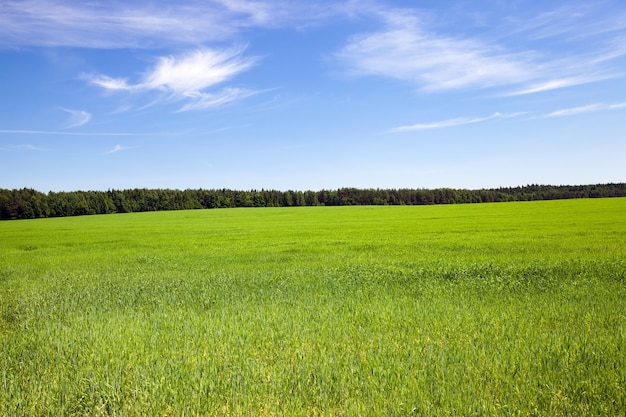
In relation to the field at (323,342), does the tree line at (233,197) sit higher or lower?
higher

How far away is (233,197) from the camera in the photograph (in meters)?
127

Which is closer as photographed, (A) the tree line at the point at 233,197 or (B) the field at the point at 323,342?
(B) the field at the point at 323,342

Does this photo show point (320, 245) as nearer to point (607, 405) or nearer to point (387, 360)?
point (387, 360)

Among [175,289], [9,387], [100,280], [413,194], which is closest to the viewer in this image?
[9,387]

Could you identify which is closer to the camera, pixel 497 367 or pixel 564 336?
pixel 497 367

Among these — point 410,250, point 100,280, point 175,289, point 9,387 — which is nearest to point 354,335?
point 9,387

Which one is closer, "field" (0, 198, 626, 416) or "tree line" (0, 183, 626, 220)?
"field" (0, 198, 626, 416)

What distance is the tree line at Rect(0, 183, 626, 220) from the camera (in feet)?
324

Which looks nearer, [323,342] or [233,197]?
[323,342]

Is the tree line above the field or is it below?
above

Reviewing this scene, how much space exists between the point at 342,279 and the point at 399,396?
27.0 ft

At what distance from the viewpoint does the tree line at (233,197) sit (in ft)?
324

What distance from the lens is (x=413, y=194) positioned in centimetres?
12725

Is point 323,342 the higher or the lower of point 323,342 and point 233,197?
the lower
